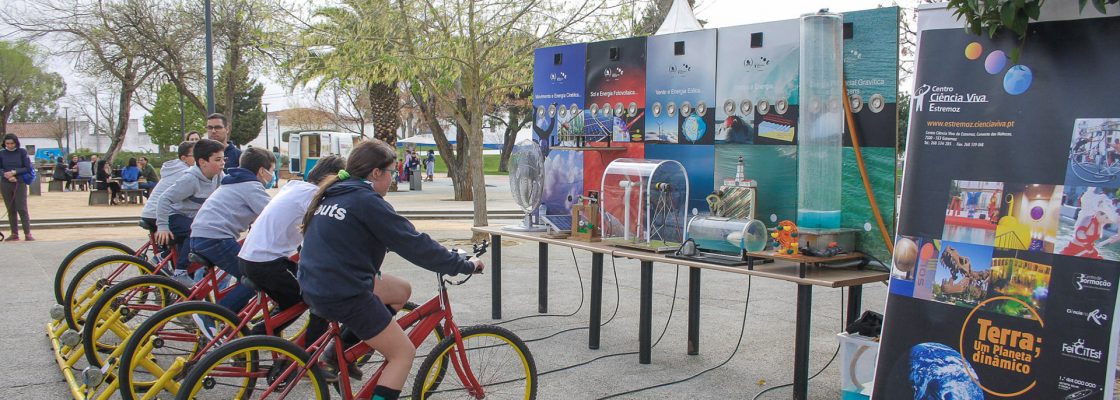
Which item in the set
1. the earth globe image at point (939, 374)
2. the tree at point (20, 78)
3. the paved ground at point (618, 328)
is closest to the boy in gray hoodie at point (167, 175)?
the paved ground at point (618, 328)

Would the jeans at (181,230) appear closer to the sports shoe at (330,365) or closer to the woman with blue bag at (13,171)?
the sports shoe at (330,365)

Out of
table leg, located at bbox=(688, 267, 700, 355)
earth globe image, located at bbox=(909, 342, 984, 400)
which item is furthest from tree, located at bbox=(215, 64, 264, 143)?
earth globe image, located at bbox=(909, 342, 984, 400)

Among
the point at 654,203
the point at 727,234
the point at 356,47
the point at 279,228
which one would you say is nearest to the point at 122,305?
the point at 279,228

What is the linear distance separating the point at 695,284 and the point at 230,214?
333cm

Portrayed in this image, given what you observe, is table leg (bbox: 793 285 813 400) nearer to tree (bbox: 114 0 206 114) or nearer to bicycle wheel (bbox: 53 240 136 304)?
bicycle wheel (bbox: 53 240 136 304)

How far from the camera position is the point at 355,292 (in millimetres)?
4117

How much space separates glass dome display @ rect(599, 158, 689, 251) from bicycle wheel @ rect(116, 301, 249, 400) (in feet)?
9.42

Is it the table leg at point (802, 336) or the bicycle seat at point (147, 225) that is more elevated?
the bicycle seat at point (147, 225)

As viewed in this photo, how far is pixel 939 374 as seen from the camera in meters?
4.19

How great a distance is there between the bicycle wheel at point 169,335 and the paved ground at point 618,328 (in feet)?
2.87

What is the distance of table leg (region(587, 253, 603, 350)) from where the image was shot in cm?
671

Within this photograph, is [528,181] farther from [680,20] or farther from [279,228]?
[279,228]

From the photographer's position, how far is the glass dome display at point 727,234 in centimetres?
562

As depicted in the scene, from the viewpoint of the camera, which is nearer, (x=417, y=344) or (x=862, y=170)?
(x=417, y=344)
